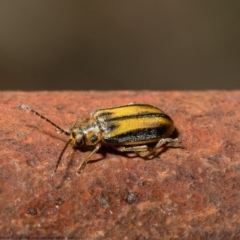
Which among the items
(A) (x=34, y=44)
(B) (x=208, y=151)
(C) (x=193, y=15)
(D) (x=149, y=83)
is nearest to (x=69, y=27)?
(A) (x=34, y=44)

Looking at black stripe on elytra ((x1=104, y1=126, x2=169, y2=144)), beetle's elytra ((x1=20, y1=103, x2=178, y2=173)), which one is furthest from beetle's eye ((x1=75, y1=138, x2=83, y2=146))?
black stripe on elytra ((x1=104, y1=126, x2=169, y2=144))

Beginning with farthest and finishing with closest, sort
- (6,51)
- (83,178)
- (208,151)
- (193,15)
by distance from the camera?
(193,15) → (6,51) → (208,151) → (83,178)

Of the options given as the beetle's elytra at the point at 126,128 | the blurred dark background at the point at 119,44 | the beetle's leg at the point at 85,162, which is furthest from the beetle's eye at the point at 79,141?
the blurred dark background at the point at 119,44

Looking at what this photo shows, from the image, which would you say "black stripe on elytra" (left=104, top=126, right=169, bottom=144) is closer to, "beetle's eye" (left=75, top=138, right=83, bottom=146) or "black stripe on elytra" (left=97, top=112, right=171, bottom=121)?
"black stripe on elytra" (left=97, top=112, right=171, bottom=121)

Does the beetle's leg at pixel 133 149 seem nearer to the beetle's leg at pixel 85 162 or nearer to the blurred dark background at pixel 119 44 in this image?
the beetle's leg at pixel 85 162

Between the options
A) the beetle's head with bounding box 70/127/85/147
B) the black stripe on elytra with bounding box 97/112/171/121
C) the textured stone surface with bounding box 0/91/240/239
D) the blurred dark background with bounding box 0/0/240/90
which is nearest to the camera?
the textured stone surface with bounding box 0/91/240/239

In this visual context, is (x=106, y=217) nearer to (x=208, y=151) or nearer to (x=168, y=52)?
(x=208, y=151)

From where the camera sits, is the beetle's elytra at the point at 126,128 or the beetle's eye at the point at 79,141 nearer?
the beetle's eye at the point at 79,141
